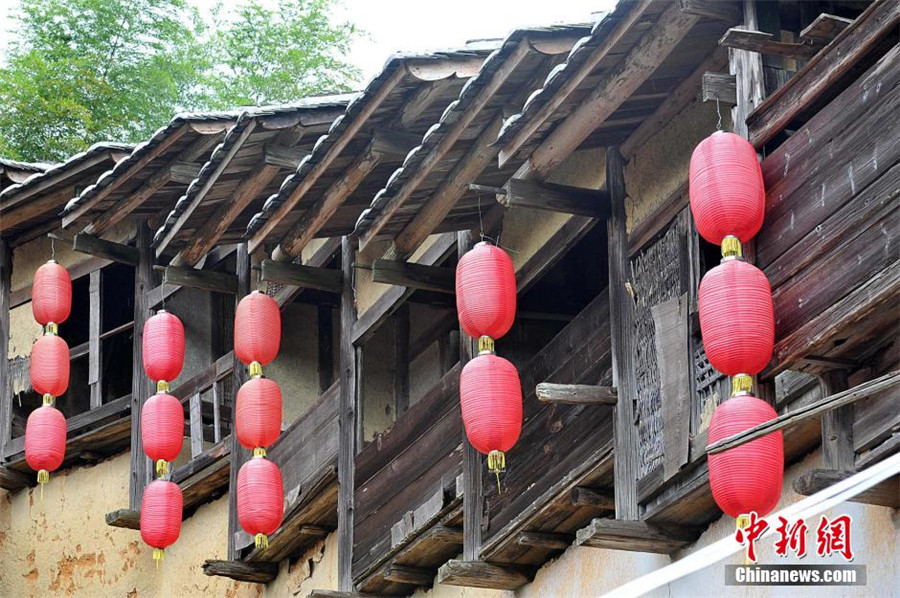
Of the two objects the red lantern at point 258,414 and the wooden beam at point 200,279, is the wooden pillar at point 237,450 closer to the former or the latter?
the wooden beam at point 200,279

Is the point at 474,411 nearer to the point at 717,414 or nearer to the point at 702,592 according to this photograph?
the point at 702,592

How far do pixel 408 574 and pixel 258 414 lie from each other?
1921mm

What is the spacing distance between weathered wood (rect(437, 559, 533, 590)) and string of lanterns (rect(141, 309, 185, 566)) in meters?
3.95

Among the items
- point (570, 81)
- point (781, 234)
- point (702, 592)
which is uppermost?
point (570, 81)

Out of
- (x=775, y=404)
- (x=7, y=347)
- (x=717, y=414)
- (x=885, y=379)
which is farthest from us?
(x=7, y=347)

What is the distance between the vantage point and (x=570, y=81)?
996 cm

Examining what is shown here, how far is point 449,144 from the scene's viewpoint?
1122 centimetres

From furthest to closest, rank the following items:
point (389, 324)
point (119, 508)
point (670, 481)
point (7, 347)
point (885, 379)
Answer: point (7, 347) → point (119, 508) → point (389, 324) → point (670, 481) → point (885, 379)

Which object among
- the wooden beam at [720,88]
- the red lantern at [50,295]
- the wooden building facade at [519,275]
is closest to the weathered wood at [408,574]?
the wooden building facade at [519,275]

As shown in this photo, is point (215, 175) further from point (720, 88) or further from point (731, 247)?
point (731, 247)

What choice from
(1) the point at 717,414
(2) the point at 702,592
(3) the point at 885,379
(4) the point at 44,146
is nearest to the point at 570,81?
(1) the point at 717,414

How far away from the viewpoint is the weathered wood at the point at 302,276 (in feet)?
44.9

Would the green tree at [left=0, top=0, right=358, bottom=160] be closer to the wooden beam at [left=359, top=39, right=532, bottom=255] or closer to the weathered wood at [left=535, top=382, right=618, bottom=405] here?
the wooden beam at [left=359, top=39, right=532, bottom=255]

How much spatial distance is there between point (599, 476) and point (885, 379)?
4.35 meters
